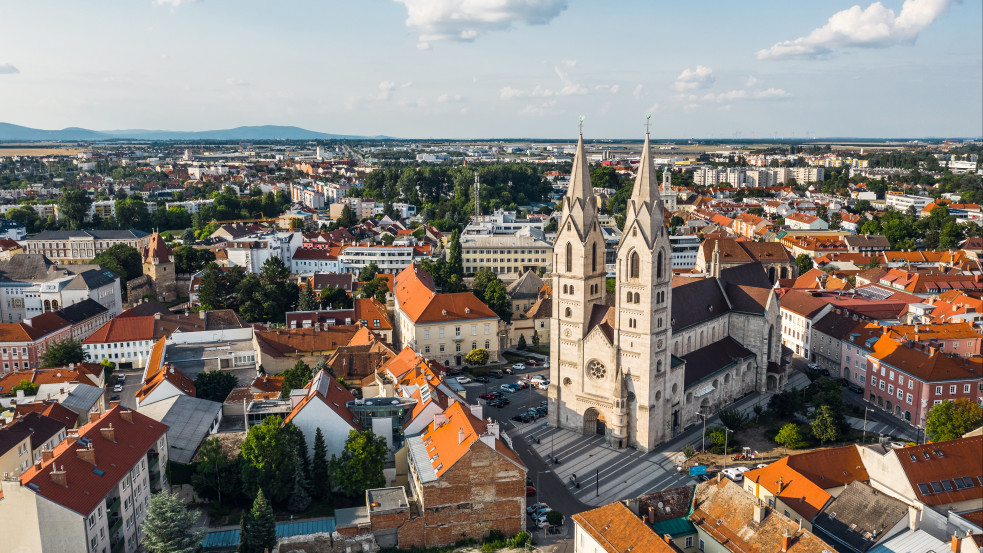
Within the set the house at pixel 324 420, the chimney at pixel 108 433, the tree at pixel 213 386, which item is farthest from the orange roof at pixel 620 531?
the tree at pixel 213 386

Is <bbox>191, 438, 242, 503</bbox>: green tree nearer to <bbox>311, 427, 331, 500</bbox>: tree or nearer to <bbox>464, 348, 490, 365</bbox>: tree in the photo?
<bbox>311, 427, 331, 500</bbox>: tree

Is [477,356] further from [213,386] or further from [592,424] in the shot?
[213,386]

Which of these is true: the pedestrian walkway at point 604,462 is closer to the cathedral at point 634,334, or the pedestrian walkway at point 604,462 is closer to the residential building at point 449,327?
the cathedral at point 634,334

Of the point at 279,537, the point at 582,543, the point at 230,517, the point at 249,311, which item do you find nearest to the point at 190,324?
the point at 249,311

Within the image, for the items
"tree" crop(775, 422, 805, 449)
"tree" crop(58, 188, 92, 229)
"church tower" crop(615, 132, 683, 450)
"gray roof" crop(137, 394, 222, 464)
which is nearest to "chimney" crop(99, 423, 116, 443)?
"gray roof" crop(137, 394, 222, 464)

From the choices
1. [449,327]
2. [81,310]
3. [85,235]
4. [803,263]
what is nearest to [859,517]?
[449,327]

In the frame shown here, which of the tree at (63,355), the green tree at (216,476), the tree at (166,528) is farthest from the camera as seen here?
the tree at (63,355)

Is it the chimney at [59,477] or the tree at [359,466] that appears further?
the tree at [359,466]

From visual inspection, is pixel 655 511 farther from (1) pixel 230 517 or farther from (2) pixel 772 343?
(2) pixel 772 343
